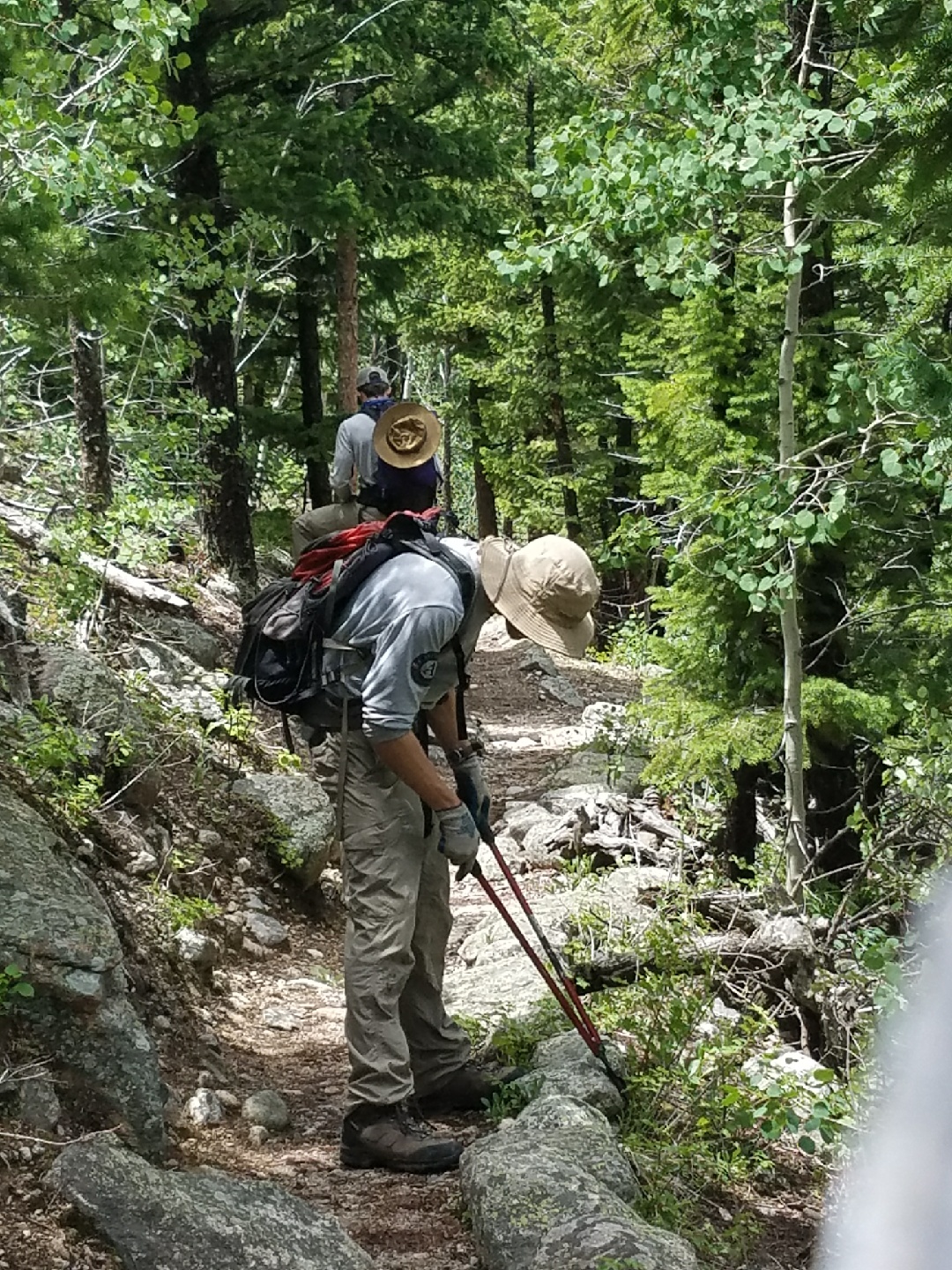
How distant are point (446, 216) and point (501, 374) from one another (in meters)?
8.70

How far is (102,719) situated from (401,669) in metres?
3.10

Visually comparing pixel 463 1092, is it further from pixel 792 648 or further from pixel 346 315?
pixel 346 315

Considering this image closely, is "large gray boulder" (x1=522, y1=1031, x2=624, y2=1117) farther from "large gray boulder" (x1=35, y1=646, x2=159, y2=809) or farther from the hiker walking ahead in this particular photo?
"large gray boulder" (x1=35, y1=646, x2=159, y2=809)

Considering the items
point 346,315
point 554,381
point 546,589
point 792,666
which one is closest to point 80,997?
point 546,589

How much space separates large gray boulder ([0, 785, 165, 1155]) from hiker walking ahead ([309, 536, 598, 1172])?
0.78 meters

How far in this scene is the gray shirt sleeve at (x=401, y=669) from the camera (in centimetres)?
409

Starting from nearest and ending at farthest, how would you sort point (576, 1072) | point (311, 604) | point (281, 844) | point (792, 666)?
point (311, 604), point (576, 1072), point (792, 666), point (281, 844)

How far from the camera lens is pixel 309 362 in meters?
16.5

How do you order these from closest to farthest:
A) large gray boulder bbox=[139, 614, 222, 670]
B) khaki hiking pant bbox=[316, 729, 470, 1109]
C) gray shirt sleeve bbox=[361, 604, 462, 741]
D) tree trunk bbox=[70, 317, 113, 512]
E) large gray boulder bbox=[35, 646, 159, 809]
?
gray shirt sleeve bbox=[361, 604, 462, 741], khaki hiking pant bbox=[316, 729, 470, 1109], large gray boulder bbox=[35, 646, 159, 809], large gray boulder bbox=[139, 614, 222, 670], tree trunk bbox=[70, 317, 113, 512]

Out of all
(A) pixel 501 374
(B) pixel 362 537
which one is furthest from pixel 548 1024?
(A) pixel 501 374

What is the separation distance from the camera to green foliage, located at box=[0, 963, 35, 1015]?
141 inches

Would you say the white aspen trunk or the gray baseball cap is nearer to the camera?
the white aspen trunk

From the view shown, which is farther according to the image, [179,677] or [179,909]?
[179,677]

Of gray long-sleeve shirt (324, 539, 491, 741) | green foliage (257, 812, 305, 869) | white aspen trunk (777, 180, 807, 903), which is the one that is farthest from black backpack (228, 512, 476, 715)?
green foliage (257, 812, 305, 869)
